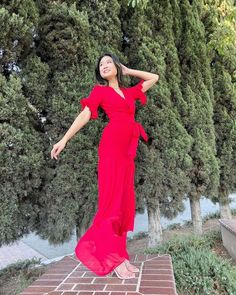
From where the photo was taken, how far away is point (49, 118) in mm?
3406

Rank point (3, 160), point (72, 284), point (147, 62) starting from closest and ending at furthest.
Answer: point (72, 284) < point (3, 160) < point (147, 62)

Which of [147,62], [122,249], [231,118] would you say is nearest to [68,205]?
[122,249]

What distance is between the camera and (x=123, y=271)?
266cm

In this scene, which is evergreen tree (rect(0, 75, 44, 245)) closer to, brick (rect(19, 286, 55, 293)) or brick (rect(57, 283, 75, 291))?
brick (rect(19, 286, 55, 293))

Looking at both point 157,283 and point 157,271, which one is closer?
point 157,283

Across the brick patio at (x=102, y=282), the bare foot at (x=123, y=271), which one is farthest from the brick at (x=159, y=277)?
the bare foot at (x=123, y=271)

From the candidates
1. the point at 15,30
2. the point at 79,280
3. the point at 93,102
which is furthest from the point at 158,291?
the point at 15,30

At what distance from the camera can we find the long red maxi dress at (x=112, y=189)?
2.55 m

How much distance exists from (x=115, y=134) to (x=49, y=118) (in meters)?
1.04

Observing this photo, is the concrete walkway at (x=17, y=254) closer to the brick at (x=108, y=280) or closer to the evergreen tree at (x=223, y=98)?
the brick at (x=108, y=280)

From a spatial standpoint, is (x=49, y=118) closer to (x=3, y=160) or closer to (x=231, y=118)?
(x=3, y=160)

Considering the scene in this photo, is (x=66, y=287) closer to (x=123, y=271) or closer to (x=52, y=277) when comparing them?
(x=52, y=277)

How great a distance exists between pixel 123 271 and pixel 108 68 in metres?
1.63

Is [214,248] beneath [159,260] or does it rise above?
beneath
